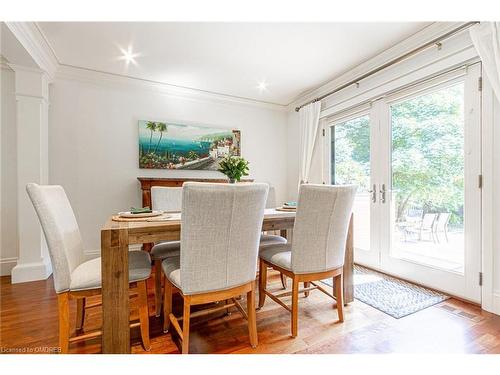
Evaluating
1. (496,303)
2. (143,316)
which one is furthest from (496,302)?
(143,316)

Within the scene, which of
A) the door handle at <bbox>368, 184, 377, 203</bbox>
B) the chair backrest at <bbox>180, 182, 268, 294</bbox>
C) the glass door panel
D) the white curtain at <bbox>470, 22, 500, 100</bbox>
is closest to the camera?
the chair backrest at <bbox>180, 182, 268, 294</bbox>

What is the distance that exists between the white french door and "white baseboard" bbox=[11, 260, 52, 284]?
370 centimetres

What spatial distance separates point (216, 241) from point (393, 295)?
6.12 ft

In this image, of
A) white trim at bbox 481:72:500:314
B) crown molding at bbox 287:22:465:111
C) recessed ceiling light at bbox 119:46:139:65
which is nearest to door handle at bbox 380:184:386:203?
white trim at bbox 481:72:500:314

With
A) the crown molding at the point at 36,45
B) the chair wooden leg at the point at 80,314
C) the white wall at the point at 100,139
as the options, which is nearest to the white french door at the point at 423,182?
the white wall at the point at 100,139

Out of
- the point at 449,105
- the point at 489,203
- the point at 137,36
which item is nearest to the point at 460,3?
the point at 449,105

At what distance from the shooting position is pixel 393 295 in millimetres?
2215

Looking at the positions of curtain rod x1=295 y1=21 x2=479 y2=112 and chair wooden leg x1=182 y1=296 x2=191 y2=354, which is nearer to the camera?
chair wooden leg x1=182 y1=296 x2=191 y2=354

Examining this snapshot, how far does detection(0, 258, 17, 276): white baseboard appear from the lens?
109 inches

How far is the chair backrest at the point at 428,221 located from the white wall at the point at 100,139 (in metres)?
2.89

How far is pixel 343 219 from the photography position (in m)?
1.72

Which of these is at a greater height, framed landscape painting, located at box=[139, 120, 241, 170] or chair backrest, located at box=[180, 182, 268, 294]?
framed landscape painting, located at box=[139, 120, 241, 170]

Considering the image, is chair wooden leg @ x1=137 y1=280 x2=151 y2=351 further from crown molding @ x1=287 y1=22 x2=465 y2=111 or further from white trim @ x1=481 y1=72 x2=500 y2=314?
crown molding @ x1=287 y1=22 x2=465 y2=111

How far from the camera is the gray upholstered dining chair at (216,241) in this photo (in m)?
1.24
